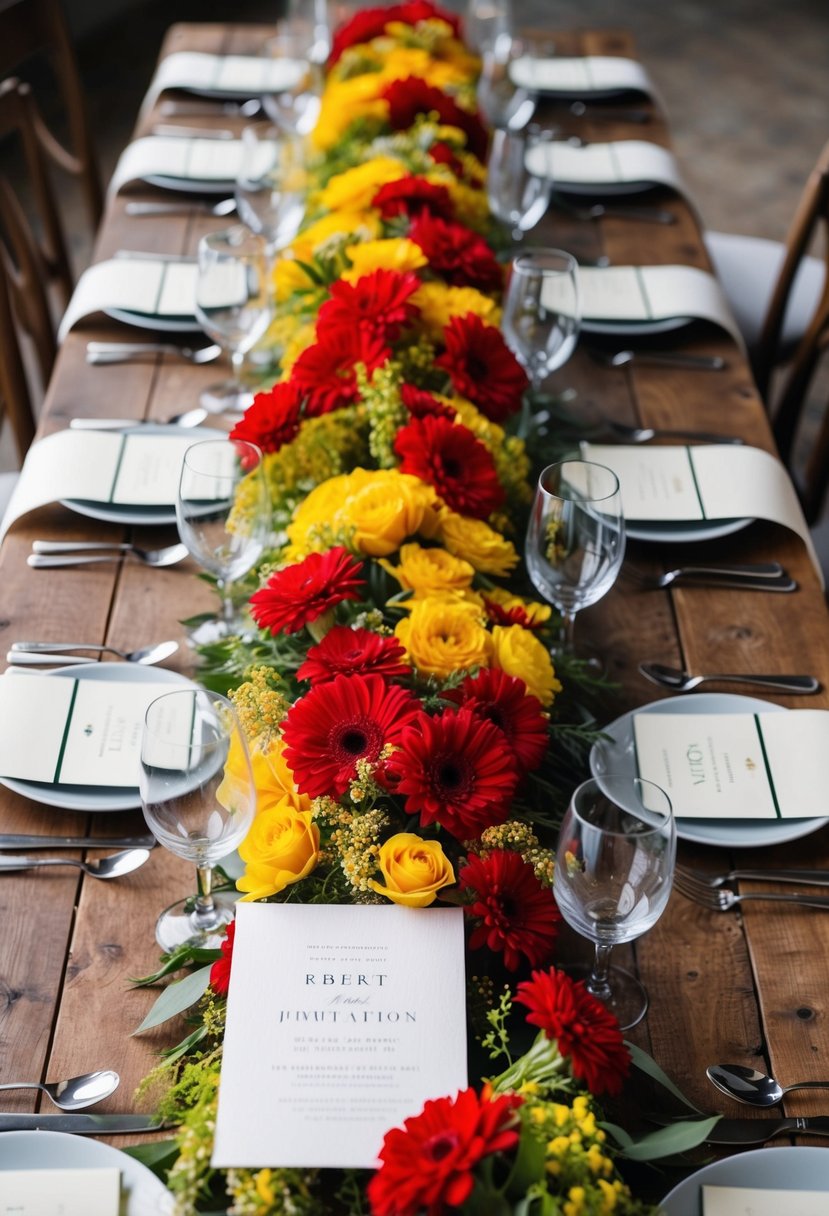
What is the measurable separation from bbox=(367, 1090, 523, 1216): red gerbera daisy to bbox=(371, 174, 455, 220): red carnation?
1.28 metres

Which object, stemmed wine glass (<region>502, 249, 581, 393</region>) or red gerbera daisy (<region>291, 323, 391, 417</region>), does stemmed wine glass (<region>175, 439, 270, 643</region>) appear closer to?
red gerbera daisy (<region>291, 323, 391, 417</region>)

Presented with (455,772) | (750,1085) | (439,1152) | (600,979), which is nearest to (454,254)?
(455,772)

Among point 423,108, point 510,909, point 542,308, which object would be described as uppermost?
point 423,108

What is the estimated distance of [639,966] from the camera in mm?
1128

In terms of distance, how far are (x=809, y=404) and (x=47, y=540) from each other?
8.55ft

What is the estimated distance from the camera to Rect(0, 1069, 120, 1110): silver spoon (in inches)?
38.8

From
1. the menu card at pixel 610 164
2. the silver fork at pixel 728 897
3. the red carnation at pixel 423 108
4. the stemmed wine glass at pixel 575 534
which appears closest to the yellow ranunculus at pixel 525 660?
the stemmed wine glass at pixel 575 534

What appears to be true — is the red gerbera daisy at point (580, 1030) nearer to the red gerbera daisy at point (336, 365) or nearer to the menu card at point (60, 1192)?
the menu card at point (60, 1192)

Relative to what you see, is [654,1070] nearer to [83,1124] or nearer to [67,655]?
[83,1124]

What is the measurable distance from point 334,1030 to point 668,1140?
0.82ft

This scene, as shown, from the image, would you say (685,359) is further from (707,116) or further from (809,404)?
(707,116)

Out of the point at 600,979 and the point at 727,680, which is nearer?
the point at 600,979

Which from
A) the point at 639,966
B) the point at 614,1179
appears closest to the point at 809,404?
the point at 639,966

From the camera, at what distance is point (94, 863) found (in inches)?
46.7
